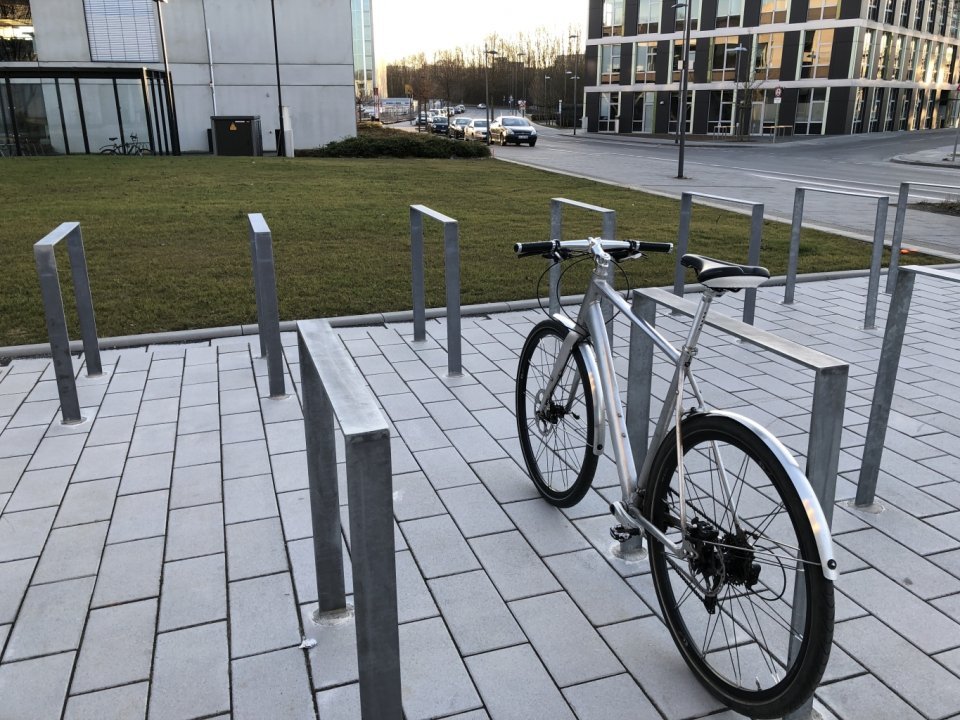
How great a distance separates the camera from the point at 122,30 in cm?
A: 3228

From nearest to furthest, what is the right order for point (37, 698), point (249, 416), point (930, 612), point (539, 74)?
point (37, 698), point (930, 612), point (249, 416), point (539, 74)

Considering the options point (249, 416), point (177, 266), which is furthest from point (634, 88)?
point (249, 416)

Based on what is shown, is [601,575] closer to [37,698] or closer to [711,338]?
[37,698]

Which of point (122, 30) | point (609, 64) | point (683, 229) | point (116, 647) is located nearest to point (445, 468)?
point (116, 647)

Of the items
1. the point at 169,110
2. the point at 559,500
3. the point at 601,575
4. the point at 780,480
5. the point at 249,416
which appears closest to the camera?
the point at 780,480

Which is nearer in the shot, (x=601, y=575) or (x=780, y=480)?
(x=780, y=480)

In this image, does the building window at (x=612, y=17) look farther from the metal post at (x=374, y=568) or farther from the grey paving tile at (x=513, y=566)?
the metal post at (x=374, y=568)

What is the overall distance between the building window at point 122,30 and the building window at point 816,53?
35.9 metres

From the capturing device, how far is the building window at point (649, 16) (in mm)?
54062

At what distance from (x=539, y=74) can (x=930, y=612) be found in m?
102

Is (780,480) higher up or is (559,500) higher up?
(780,480)

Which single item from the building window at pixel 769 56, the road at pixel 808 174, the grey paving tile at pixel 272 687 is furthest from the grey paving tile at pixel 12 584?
the building window at pixel 769 56

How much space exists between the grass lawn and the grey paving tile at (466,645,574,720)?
4.71 metres

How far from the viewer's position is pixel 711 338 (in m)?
6.44
